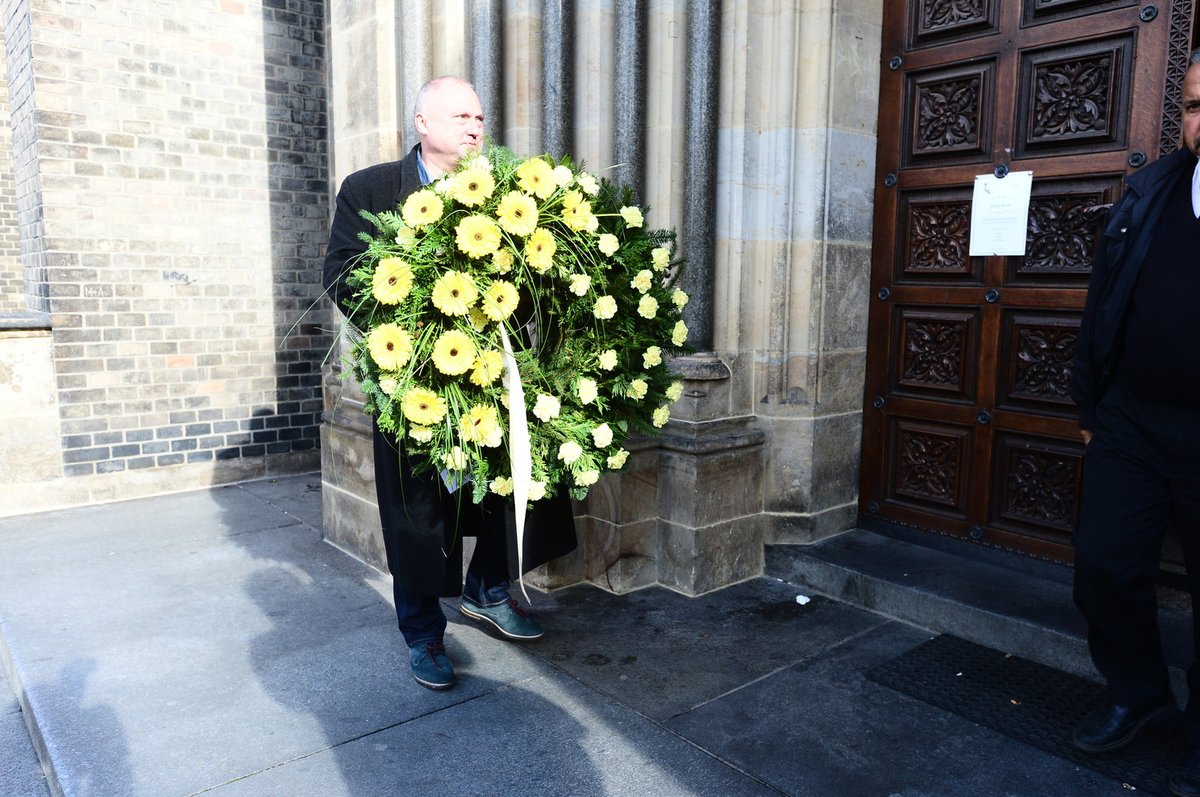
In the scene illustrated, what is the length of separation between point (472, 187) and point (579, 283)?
42 cm

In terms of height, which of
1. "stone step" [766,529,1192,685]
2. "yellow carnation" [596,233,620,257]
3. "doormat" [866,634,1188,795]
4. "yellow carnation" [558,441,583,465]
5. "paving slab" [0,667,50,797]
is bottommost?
"paving slab" [0,667,50,797]

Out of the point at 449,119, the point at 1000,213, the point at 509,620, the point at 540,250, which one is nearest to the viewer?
the point at 540,250

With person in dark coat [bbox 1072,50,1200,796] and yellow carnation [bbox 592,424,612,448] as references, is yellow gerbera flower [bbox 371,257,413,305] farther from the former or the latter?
person in dark coat [bbox 1072,50,1200,796]

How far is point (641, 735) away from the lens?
2.78 meters

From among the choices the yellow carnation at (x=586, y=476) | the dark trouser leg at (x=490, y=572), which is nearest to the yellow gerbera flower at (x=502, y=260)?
the yellow carnation at (x=586, y=476)

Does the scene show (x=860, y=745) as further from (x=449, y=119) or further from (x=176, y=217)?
(x=176, y=217)

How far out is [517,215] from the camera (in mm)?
2561

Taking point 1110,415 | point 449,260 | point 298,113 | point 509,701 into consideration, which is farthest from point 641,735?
point 298,113

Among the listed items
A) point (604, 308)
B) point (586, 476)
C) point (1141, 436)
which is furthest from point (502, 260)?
point (1141, 436)

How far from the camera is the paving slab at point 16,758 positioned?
2678 mm

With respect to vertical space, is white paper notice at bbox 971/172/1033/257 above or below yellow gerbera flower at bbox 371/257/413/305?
above

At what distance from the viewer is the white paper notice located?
3.72 m

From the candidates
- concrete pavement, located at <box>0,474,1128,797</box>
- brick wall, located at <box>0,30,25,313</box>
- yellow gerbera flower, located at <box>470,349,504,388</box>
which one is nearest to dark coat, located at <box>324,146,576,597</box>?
concrete pavement, located at <box>0,474,1128,797</box>

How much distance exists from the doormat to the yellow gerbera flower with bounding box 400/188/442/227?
2224 millimetres
